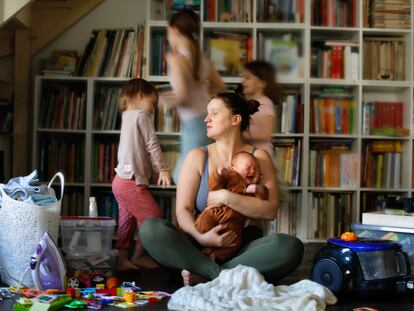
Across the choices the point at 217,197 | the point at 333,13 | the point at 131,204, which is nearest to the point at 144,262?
the point at 131,204

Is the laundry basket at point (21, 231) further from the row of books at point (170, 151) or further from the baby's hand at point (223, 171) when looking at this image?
the row of books at point (170, 151)

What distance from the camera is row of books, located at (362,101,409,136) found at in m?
4.18

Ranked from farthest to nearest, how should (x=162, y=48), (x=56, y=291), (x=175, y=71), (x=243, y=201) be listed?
(x=162, y=48) < (x=175, y=71) < (x=243, y=201) < (x=56, y=291)

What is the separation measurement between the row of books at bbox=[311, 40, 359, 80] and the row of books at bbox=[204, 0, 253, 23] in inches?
20.7

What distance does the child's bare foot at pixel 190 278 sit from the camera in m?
2.21

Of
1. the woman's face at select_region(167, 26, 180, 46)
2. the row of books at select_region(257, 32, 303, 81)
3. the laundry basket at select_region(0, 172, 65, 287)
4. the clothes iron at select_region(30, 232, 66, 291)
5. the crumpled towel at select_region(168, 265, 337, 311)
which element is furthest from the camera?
the row of books at select_region(257, 32, 303, 81)

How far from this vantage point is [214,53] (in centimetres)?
417

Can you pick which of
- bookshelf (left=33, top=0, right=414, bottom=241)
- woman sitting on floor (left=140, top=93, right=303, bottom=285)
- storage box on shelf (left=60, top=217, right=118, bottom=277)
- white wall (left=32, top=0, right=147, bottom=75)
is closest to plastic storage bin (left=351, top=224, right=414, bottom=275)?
woman sitting on floor (left=140, top=93, right=303, bottom=285)

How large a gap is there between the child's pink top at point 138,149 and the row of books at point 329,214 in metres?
1.58

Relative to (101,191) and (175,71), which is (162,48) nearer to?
(101,191)

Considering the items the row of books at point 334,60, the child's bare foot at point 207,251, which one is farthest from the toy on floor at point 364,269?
the row of books at point 334,60

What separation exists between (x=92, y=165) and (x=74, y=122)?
0.31 m

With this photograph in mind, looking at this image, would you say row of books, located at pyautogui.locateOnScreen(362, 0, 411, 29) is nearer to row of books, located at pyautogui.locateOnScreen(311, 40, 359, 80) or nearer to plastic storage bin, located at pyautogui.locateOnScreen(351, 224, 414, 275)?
row of books, located at pyautogui.locateOnScreen(311, 40, 359, 80)

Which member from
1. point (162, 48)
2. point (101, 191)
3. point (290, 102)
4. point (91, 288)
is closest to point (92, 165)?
point (101, 191)
